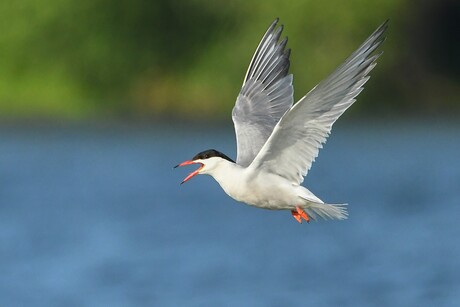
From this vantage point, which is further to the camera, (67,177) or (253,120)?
(67,177)

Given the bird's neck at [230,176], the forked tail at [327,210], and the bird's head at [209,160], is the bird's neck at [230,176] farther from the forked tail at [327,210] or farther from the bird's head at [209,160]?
the forked tail at [327,210]

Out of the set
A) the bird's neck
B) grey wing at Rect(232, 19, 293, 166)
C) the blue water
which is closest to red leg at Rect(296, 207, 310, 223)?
the bird's neck

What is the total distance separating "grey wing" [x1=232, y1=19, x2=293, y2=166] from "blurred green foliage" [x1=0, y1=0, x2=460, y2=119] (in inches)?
680

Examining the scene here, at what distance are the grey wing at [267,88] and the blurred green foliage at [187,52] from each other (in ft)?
56.6

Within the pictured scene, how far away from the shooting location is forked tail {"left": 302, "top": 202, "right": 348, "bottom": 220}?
7.93 m

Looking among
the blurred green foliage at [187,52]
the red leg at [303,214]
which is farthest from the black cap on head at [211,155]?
the blurred green foliage at [187,52]

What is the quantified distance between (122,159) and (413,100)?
20.2 ft

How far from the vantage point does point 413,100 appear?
1113 inches

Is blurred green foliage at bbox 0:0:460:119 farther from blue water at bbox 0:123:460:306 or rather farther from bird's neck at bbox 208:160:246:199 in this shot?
bird's neck at bbox 208:160:246:199

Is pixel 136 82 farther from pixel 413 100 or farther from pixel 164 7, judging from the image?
pixel 413 100

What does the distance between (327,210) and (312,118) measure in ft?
1.75

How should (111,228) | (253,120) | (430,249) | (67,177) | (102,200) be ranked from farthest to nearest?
(67,177) → (102,200) → (111,228) → (430,249) → (253,120)

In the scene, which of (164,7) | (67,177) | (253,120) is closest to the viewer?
(253,120)

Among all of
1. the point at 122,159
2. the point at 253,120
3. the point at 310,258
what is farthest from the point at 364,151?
the point at 253,120
